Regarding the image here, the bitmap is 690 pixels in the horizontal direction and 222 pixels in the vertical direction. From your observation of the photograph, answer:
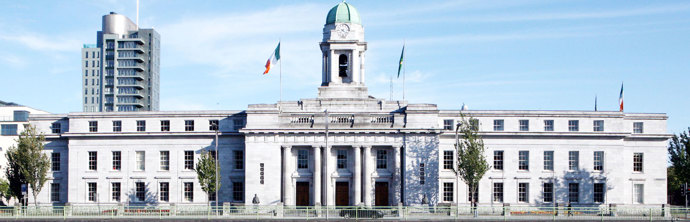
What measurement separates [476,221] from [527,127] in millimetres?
21756

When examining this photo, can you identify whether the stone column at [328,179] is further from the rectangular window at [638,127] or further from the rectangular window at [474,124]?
the rectangular window at [638,127]

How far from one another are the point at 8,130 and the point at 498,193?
69.7m

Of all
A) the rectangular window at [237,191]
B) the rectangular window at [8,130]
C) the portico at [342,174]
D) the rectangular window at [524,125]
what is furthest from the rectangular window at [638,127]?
the rectangular window at [8,130]

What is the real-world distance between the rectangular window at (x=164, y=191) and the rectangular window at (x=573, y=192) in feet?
136

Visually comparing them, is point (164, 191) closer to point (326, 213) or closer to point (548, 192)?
point (326, 213)

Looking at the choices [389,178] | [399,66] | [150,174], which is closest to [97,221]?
[150,174]

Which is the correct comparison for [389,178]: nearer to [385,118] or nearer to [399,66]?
[385,118]

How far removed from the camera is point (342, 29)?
73.6 metres

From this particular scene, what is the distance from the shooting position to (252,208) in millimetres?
61156

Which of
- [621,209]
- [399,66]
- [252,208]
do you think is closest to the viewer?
[252,208]

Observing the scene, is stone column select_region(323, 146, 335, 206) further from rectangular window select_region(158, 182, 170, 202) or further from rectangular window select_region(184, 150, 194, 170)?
rectangular window select_region(158, 182, 170, 202)

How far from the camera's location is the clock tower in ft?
240

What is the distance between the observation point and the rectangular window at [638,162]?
72.9 meters

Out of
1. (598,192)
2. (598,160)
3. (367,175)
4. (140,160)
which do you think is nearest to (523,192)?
(598,192)
